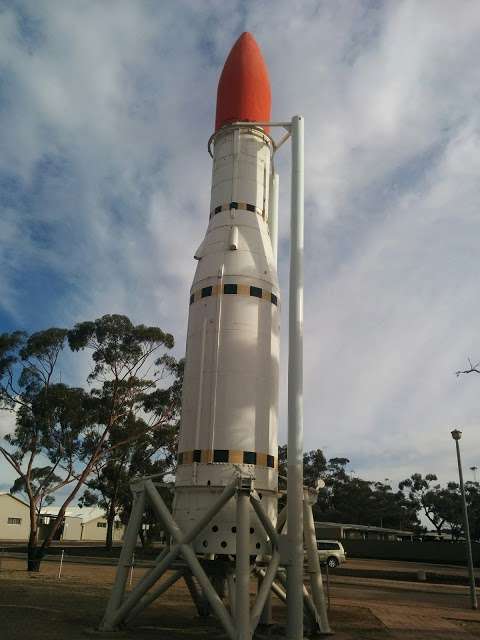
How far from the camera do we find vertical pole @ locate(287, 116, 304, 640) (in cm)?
1131

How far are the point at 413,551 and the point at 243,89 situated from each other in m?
44.2

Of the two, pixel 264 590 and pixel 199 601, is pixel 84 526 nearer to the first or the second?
pixel 199 601

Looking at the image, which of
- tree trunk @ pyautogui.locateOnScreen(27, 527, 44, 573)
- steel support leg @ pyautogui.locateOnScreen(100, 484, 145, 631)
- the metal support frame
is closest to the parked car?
tree trunk @ pyautogui.locateOnScreen(27, 527, 44, 573)

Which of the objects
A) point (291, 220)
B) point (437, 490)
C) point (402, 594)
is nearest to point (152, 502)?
point (291, 220)

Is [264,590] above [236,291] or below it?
below

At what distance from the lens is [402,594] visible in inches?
874

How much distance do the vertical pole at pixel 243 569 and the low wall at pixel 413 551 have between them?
131 feet

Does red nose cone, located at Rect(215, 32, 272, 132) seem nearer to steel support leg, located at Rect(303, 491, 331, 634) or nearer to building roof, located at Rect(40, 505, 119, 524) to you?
steel support leg, located at Rect(303, 491, 331, 634)

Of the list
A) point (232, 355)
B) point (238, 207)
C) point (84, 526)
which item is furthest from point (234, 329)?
point (84, 526)

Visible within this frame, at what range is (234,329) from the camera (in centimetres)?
1347

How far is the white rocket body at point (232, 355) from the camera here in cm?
1228

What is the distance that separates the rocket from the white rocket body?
0.08 ft

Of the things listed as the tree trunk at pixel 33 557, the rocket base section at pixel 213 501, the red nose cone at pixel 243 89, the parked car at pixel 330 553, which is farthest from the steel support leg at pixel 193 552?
the parked car at pixel 330 553

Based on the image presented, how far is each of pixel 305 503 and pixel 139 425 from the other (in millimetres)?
23085
